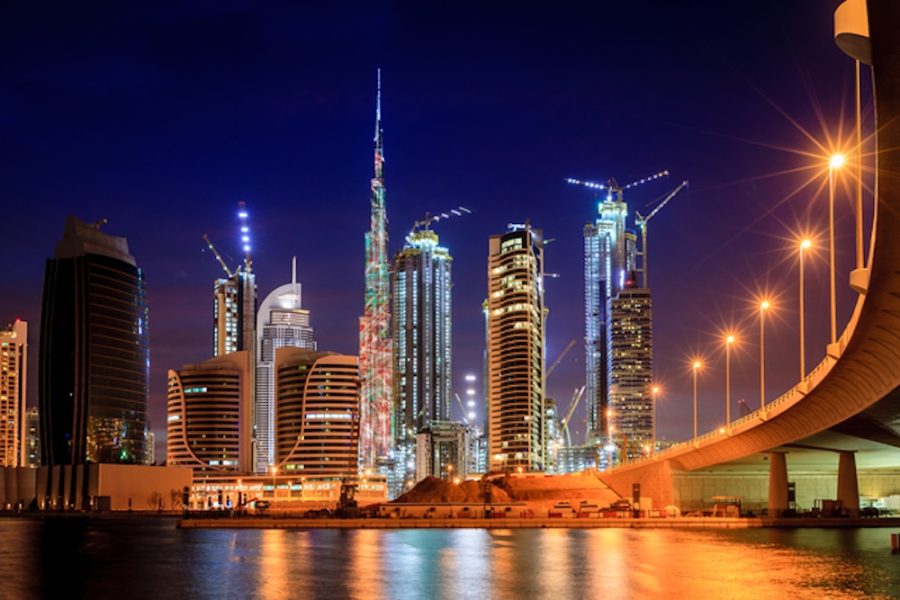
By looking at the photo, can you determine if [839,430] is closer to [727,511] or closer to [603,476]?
[727,511]

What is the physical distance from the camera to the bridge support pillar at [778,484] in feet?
Result: 380

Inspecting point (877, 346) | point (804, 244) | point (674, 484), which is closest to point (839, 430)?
point (804, 244)

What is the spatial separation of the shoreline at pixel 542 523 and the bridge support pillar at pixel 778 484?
295 cm

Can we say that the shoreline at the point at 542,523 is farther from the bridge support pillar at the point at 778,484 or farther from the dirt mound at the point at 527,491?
the dirt mound at the point at 527,491

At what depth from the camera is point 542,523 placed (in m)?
126

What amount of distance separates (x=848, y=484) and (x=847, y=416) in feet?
128

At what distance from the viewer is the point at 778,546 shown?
83.1 meters

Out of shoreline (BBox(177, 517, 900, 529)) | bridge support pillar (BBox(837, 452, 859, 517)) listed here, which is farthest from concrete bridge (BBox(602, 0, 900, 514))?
shoreline (BBox(177, 517, 900, 529))

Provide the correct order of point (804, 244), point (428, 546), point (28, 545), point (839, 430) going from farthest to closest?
1. point (28, 545)
2. point (428, 546)
3. point (839, 430)
4. point (804, 244)

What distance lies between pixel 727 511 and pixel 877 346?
2717 inches

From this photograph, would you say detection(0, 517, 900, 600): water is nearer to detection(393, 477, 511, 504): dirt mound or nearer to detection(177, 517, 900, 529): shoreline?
detection(177, 517, 900, 529): shoreline

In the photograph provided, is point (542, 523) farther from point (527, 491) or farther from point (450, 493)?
point (450, 493)

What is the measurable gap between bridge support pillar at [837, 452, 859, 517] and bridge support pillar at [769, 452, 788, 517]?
5.51 meters

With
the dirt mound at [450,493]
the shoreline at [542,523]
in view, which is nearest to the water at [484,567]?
the shoreline at [542,523]
